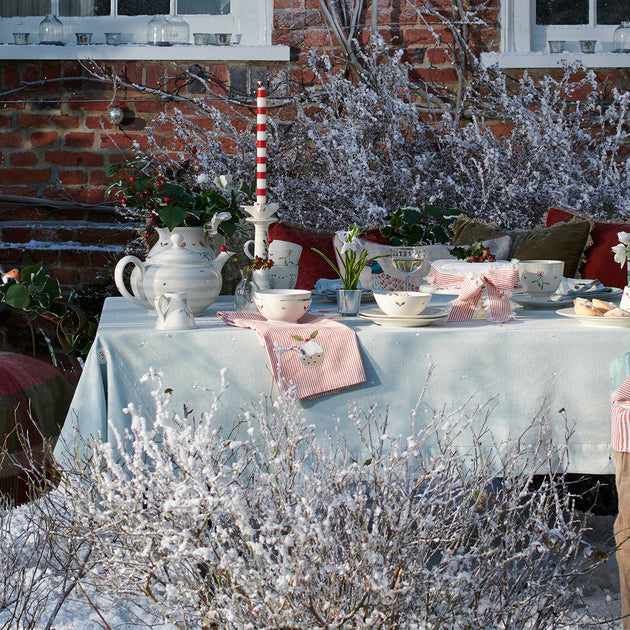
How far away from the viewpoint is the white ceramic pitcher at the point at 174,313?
181cm

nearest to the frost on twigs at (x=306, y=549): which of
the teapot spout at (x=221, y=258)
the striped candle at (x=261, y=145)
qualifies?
the teapot spout at (x=221, y=258)

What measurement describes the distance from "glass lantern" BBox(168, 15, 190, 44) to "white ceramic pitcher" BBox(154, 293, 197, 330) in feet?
8.79

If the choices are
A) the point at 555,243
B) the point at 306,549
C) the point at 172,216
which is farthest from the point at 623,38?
the point at 306,549

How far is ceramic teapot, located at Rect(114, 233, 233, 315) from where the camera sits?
2002mm

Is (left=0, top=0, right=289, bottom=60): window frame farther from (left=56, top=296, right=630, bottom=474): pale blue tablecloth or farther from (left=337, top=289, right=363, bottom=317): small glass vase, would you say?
(left=56, top=296, right=630, bottom=474): pale blue tablecloth

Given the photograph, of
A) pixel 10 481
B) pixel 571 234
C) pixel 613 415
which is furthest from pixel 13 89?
pixel 613 415

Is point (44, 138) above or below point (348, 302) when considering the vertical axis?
above

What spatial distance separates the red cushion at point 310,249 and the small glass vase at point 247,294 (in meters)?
0.96

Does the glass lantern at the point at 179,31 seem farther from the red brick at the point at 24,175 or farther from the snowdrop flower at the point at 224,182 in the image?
the snowdrop flower at the point at 224,182

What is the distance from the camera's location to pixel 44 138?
163 inches

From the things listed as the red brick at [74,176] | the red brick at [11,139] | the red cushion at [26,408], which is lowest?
the red cushion at [26,408]

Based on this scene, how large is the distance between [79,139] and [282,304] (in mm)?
2645

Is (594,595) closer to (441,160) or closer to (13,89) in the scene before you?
(441,160)

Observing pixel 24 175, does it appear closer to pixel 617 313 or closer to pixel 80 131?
pixel 80 131
